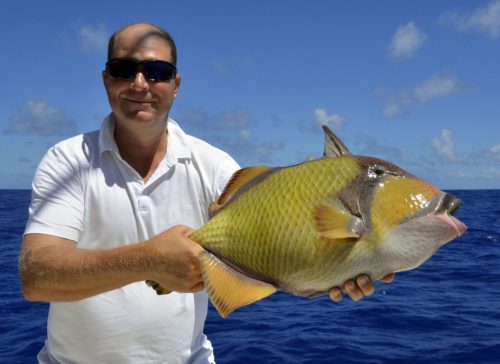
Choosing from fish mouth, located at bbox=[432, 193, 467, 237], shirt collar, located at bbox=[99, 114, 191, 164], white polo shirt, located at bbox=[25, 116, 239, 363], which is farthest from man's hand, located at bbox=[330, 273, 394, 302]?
shirt collar, located at bbox=[99, 114, 191, 164]

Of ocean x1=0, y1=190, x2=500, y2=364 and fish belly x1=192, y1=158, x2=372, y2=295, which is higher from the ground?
fish belly x1=192, y1=158, x2=372, y2=295

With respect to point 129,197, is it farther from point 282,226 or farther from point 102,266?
point 282,226

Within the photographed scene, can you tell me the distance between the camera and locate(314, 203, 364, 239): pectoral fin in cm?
195

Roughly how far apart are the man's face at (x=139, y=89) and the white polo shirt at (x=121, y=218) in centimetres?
22

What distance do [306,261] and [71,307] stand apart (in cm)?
163

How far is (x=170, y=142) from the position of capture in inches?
127

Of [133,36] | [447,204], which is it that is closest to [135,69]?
[133,36]

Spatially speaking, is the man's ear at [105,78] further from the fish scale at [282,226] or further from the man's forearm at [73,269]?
the fish scale at [282,226]

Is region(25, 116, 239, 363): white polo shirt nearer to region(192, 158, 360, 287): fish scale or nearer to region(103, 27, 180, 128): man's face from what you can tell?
region(103, 27, 180, 128): man's face

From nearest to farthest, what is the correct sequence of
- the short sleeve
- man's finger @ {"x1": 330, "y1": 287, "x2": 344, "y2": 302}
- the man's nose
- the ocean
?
man's finger @ {"x1": 330, "y1": 287, "x2": 344, "y2": 302} → the short sleeve → the man's nose → the ocean

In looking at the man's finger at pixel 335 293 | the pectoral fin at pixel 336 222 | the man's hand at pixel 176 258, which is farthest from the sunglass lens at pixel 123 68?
the man's finger at pixel 335 293

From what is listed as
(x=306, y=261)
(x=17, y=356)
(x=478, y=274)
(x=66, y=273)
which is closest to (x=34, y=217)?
(x=66, y=273)

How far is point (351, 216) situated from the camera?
202 centimetres

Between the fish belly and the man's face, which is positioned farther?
the man's face
